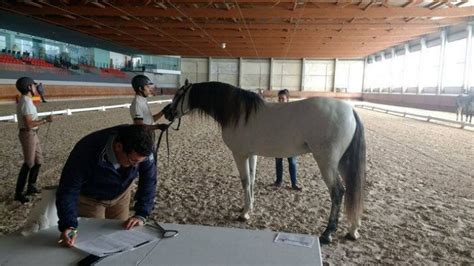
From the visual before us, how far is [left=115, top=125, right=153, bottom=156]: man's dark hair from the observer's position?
5.98 ft

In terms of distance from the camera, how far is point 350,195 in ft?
11.4

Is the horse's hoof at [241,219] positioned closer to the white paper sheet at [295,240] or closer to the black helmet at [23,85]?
the white paper sheet at [295,240]

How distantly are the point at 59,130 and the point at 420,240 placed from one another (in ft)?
32.3

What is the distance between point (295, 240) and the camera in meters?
1.66

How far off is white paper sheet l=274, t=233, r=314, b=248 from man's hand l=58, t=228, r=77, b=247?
93 centimetres

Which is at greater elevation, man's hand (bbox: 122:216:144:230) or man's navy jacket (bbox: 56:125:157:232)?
man's navy jacket (bbox: 56:125:157:232)

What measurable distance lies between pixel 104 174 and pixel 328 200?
334 cm

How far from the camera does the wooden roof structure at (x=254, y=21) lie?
59.0ft

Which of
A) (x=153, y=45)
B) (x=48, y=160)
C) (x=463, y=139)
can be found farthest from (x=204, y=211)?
(x=153, y=45)

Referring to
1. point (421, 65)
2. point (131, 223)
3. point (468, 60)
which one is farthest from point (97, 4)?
point (421, 65)

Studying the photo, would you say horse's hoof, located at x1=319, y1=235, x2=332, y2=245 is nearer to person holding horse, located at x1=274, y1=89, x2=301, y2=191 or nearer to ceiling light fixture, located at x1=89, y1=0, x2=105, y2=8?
person holding horse, located at x1=274, y1=89, x2=301, y2=191

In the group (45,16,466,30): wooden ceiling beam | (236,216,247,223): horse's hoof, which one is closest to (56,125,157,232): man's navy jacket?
(236,216,247,223): horse's hoof

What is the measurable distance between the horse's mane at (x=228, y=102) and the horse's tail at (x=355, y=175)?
1.08 m

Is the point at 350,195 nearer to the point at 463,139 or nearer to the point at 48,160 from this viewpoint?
the point at 48,160
